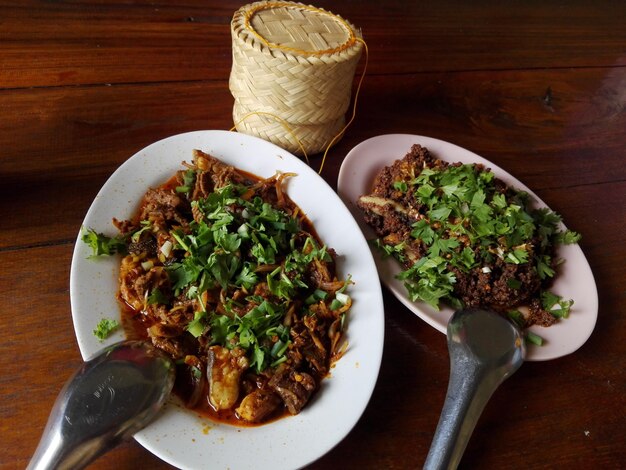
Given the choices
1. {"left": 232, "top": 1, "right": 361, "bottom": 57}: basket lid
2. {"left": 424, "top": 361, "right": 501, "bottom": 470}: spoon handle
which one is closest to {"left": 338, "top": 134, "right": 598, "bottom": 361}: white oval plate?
{"left": 424, "top": 361, "right": 501, "bottom": 470}: spoon handle

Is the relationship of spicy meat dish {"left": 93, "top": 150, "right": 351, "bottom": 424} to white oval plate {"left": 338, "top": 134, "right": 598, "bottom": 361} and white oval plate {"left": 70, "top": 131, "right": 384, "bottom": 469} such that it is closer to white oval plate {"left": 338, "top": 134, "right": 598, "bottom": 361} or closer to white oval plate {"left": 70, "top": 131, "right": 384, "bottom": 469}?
white oval plate {"left": 70, "top": 131, "right": 384, "bottom": 469}

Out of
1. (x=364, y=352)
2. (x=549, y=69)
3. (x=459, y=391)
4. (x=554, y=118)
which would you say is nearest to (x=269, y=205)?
(x=364, y=352)

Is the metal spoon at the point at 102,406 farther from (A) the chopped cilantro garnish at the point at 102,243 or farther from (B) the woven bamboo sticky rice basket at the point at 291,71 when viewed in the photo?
(B) the woven bamboo sticky rice basket at the point at 291,71

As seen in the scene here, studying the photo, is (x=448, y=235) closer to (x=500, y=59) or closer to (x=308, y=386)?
(x=308, y=386)

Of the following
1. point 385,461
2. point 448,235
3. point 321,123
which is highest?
point 321,123

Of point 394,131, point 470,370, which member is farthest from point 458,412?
point 394,131
